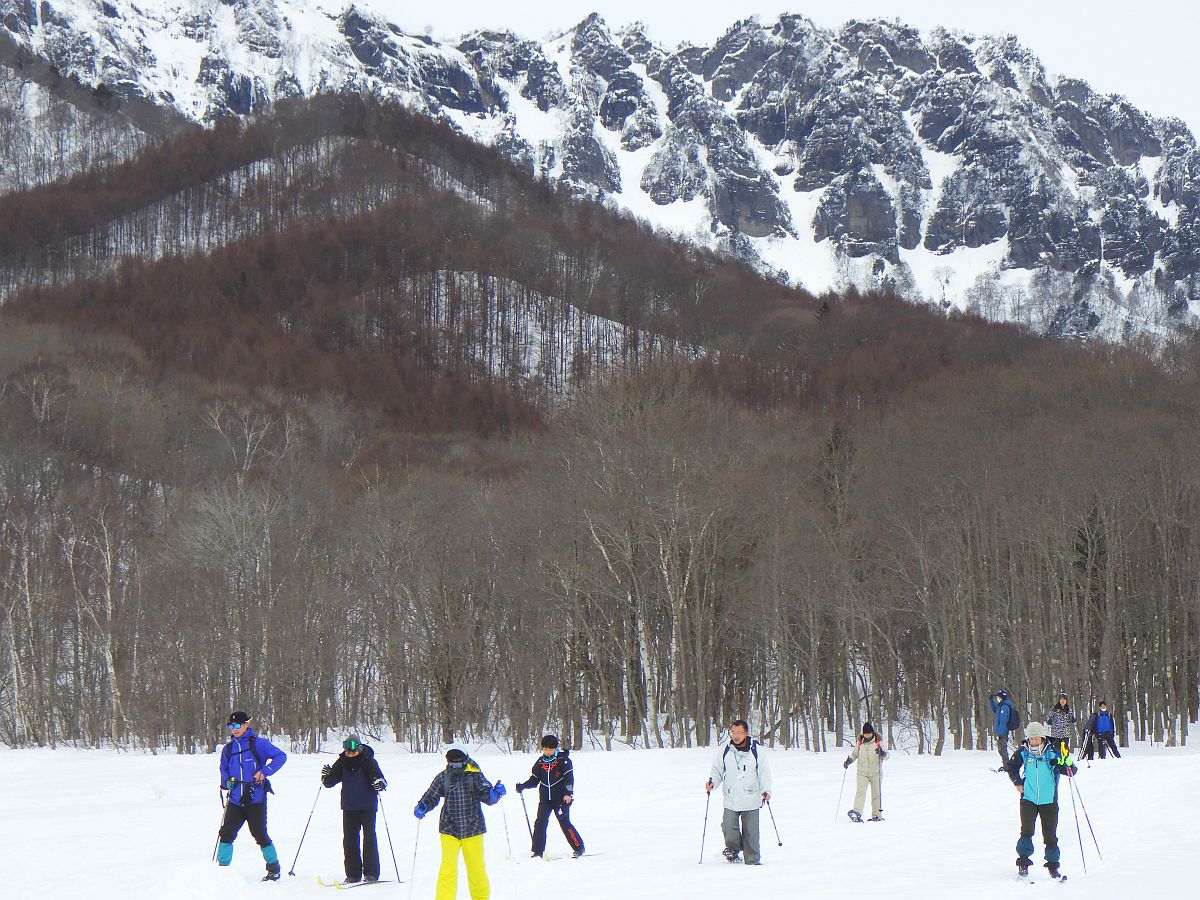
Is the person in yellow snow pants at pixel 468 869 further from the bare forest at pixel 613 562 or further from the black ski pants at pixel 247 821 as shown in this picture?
the bare forest at pixel 613 562

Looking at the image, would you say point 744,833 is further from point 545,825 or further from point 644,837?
point 644,837

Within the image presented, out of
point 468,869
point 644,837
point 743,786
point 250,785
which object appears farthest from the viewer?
point 644,837

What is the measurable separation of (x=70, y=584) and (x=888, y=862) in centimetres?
4071

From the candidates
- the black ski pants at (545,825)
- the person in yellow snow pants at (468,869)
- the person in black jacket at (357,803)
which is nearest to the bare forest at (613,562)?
the black ski pants at (545,825)

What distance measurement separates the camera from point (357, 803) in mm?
11836

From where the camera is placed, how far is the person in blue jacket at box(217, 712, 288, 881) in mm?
12000

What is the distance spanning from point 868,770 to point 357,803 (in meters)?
7.84

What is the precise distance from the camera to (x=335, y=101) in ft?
470

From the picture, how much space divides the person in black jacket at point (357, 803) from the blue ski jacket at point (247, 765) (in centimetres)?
64

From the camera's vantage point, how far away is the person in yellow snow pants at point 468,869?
1020cm

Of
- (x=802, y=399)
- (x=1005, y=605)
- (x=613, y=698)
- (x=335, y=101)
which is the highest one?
(x=335, y=101)

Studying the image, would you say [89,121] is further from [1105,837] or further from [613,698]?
[1105,837]

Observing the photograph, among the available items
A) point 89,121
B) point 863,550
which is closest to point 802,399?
point 863,550

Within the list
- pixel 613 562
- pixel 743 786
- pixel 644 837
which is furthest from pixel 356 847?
pixel 613 562
